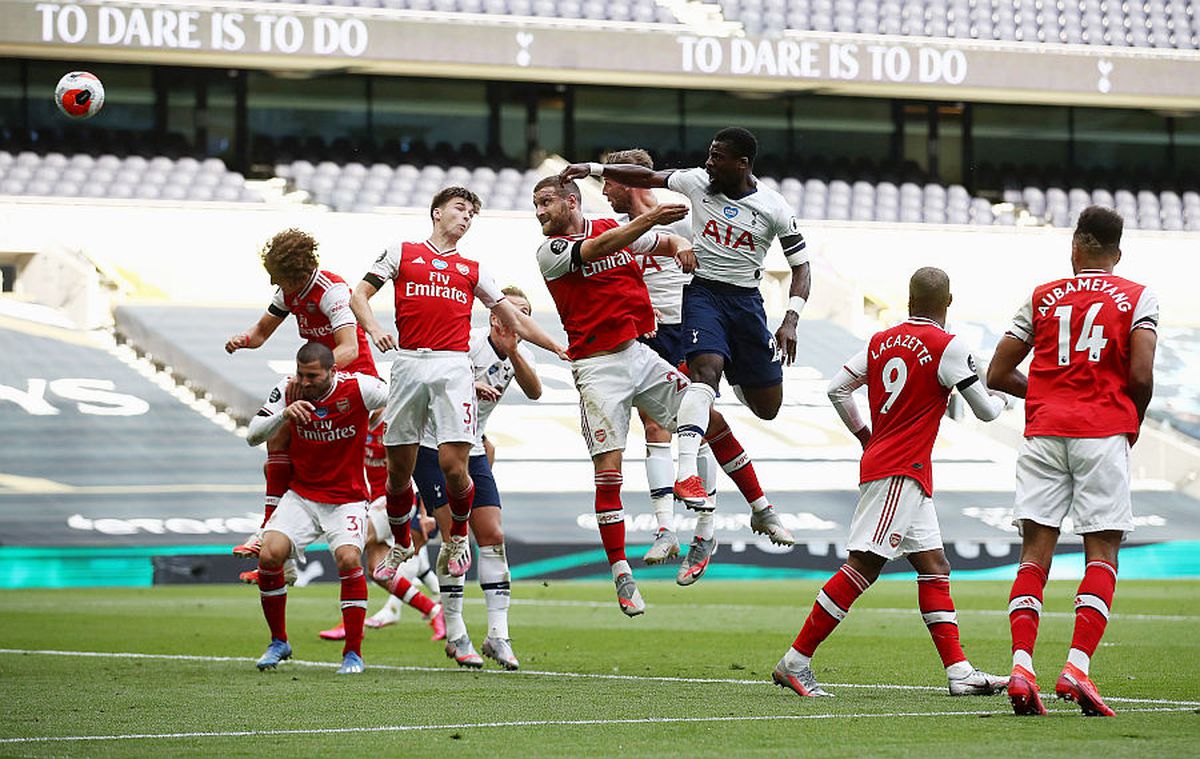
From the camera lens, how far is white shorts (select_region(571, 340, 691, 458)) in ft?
32.7

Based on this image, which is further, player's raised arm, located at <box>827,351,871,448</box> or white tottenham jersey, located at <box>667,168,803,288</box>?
white tottenham jersey, located at <box>667,168,803,288</box>

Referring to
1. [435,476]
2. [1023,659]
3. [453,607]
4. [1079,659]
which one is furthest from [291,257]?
[1079,659]

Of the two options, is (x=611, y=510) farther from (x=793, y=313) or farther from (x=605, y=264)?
(x=793, y=313)

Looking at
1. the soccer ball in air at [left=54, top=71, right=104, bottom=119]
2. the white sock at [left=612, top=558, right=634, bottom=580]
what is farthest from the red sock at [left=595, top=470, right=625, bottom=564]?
the soccer ball in air at [left=54, top=71, right=104, bottom=119]

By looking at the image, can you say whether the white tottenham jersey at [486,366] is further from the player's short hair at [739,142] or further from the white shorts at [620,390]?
the player's short hair at [739,142]

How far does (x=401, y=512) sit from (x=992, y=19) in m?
26.5

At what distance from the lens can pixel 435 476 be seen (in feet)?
36.9

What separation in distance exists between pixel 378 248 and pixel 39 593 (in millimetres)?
11140

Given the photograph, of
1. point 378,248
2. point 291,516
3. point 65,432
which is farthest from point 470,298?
point 378,248

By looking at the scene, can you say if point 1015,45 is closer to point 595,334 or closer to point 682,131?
point 682,131

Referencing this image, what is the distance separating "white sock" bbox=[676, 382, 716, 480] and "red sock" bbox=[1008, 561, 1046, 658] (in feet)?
8.42

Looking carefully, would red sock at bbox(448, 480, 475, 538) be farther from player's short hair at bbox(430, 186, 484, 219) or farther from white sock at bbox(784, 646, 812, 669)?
white sock at bbox(784, 646, 812, 669)

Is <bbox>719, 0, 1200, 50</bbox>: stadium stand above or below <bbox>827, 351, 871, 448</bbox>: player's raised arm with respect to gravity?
above

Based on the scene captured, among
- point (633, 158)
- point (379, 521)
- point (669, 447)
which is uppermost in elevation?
point (633, 158)
